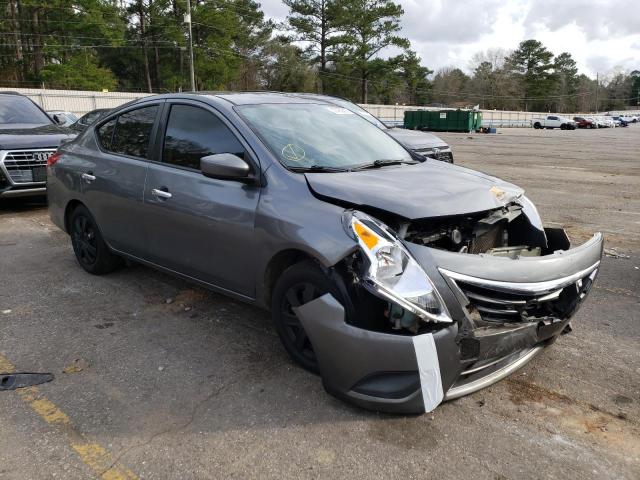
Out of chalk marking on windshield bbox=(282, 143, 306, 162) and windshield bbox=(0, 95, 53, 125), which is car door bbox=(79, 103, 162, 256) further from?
windshield bbox=(0, 95, 53, 125)

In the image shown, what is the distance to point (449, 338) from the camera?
253 cm

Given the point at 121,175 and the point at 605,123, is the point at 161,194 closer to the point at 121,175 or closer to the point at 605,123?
the point at 121,175

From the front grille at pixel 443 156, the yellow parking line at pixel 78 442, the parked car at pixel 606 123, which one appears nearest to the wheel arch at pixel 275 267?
the yellow parking line at pixel 78 442

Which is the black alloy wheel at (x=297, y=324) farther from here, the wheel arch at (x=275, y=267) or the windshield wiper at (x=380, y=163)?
the windshield wiper at (x=380, y=163)

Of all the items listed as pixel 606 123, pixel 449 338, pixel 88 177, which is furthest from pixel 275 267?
pixel 606 123

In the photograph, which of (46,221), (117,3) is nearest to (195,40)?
(117,3)

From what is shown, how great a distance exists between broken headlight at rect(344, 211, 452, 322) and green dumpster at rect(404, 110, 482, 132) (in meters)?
48.0

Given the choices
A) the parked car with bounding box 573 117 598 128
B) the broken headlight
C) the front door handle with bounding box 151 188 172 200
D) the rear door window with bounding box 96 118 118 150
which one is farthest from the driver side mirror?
the parked car with bounding box 573 117 598 128

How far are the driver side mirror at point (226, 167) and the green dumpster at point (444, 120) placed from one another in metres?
47.5

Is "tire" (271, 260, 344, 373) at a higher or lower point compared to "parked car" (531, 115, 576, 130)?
lower

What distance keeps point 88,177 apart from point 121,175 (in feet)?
1.94

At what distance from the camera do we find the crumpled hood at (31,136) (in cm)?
774

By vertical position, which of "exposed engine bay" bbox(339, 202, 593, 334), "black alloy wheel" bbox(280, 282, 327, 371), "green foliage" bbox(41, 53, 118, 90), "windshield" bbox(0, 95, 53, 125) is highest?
"green foliage" bbox(41, 53, 118, 90)

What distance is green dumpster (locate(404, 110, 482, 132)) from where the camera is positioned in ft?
158
